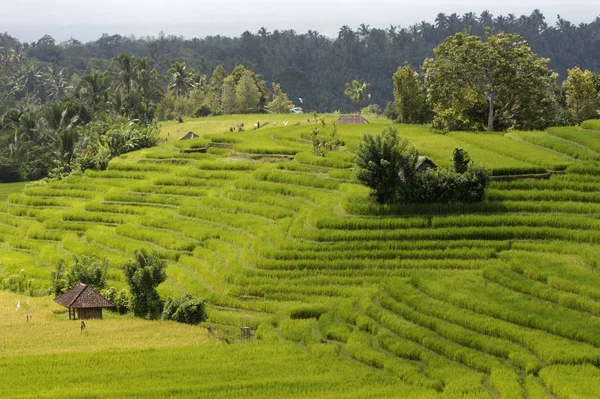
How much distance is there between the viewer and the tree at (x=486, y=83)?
5028cm

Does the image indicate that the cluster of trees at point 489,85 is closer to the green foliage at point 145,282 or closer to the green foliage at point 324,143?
the green foliage at point 324,143

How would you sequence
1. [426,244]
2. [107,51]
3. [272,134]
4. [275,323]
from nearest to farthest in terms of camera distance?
[275,323] → [426,244] → [272,134] → [107,51]

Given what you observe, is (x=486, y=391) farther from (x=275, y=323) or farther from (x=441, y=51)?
(x=441, y=51)

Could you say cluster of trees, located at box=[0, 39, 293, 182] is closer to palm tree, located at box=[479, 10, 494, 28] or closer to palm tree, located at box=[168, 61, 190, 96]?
palm tree, located at box=[168, 61, 190, 96]

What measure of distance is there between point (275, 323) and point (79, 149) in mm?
38871

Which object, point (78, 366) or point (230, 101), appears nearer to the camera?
point (78, 366)

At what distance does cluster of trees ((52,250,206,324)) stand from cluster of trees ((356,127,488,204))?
8190 millimetres

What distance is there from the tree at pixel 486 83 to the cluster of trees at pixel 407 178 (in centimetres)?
1582

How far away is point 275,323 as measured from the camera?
30656 millimetres

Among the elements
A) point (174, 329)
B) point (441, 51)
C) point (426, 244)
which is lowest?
point (174, 329)

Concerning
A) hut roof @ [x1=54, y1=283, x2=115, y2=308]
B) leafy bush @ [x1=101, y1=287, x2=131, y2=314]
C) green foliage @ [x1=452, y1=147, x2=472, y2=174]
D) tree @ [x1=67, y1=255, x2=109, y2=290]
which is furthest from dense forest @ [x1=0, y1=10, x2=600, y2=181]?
hut roof @ [x1=54, y1=283, x2=115, y2=308]

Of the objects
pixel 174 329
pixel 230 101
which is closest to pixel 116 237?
pixel 174 329

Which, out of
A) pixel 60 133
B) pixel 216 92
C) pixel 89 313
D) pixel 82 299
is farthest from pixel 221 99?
pixel 82 299

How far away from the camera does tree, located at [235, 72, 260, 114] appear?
280 feet
